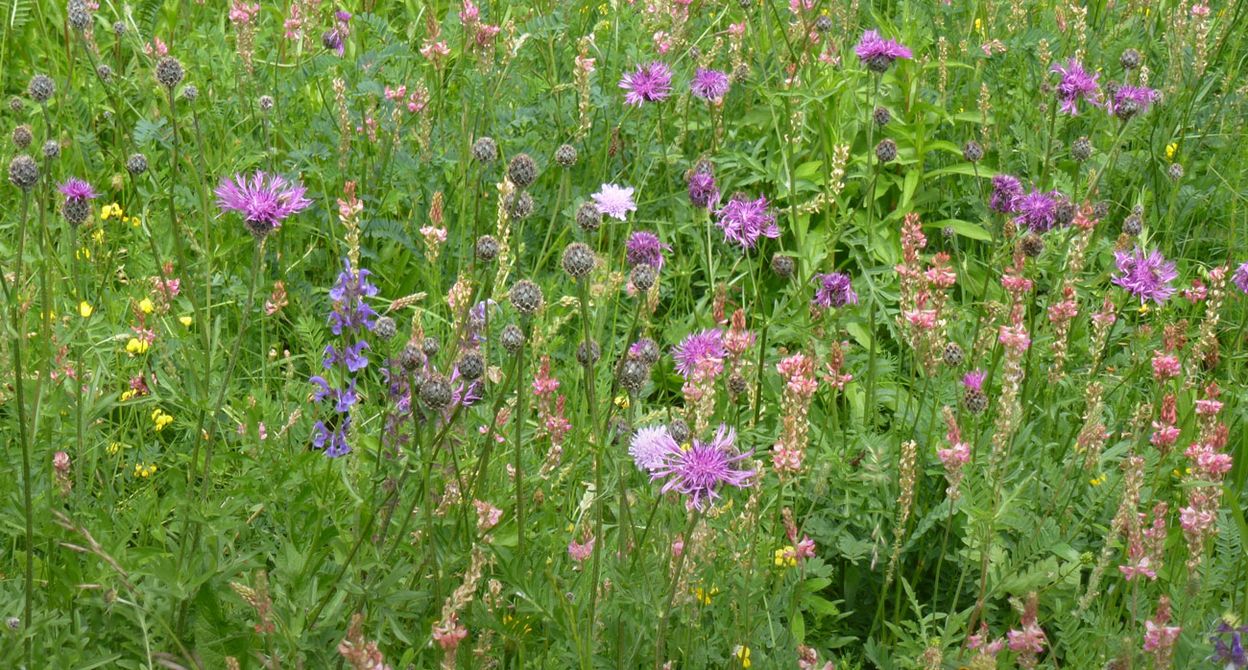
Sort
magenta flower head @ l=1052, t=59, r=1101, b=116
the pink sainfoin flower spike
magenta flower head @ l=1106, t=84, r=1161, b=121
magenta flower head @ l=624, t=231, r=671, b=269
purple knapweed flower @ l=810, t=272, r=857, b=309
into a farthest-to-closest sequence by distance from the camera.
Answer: magenta flower head @ l=1052, t=59, r=1101, b=116 < magenta flower head @ l=1106, t=84, r=1161, b=121 < purple knapweed flower @ l=810, t=272, r=857, b=309 < magenta flower head @ l=624, t=231, r=671, b=269 < the pink sainfoin flower spike

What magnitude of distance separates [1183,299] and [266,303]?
7.86ft

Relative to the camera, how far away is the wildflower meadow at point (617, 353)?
1909 millimetres

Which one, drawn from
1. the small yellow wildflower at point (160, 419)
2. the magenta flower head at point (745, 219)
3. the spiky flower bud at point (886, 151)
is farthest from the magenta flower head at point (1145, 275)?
the small yellow wildflower at point (160, 419)

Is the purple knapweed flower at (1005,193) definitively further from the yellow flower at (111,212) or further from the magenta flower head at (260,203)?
the yellow flower at (111,212)

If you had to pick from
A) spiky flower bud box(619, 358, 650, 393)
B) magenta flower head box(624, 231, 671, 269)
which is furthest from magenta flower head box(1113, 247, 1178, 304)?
spiky flower bud box(619, 358, 650, 393)

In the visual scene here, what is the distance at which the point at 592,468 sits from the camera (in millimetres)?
2578

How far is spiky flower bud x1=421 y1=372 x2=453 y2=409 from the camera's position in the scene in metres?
1.72

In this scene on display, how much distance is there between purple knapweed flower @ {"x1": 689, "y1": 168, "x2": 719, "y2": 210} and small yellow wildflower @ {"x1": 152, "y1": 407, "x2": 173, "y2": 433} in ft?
3.99

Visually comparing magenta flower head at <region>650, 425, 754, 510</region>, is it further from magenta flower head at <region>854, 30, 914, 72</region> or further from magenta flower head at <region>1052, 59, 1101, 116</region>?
magenta flower head at <region>1052, 59, 1101, 116</region>

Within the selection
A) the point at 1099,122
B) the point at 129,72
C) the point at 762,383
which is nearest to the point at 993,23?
the point at 1099,122

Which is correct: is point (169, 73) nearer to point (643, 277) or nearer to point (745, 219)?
point (643, 277)

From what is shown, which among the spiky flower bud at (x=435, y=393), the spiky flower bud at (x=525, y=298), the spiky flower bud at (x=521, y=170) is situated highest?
the spiky flower bud at (x=521, y=170)

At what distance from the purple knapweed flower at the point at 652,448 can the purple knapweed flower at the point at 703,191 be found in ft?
3.47

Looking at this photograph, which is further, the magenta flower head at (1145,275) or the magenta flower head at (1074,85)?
the magenta flower head at (1074,85)
